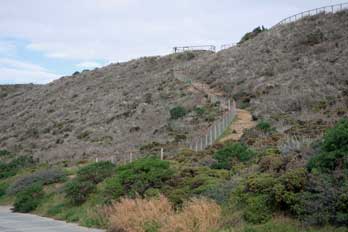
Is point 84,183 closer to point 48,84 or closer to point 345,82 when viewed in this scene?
point 345,82

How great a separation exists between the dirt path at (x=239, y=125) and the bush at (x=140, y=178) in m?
13.2

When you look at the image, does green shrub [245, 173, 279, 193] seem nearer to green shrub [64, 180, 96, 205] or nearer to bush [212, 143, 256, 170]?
bush [212, 143, 256, 170]

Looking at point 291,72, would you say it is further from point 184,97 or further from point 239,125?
point 239,125

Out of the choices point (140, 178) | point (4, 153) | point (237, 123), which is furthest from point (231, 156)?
point (4, 153)

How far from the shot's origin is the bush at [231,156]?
68.3 feet

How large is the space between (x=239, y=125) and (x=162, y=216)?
24.2 meters

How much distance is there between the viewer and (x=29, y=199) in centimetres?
2631

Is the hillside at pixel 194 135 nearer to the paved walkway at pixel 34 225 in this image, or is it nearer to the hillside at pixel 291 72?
the hillside at pixel 291 72

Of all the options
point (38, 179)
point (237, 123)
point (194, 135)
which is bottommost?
point (38, 179)

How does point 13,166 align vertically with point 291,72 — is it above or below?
below

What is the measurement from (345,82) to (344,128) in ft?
104

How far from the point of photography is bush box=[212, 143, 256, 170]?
20819 millimetres

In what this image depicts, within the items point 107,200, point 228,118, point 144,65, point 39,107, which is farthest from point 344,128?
point 144,65

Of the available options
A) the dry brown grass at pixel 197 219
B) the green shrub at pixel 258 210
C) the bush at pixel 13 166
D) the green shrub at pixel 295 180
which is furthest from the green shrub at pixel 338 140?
the bush at pixel 13 166
